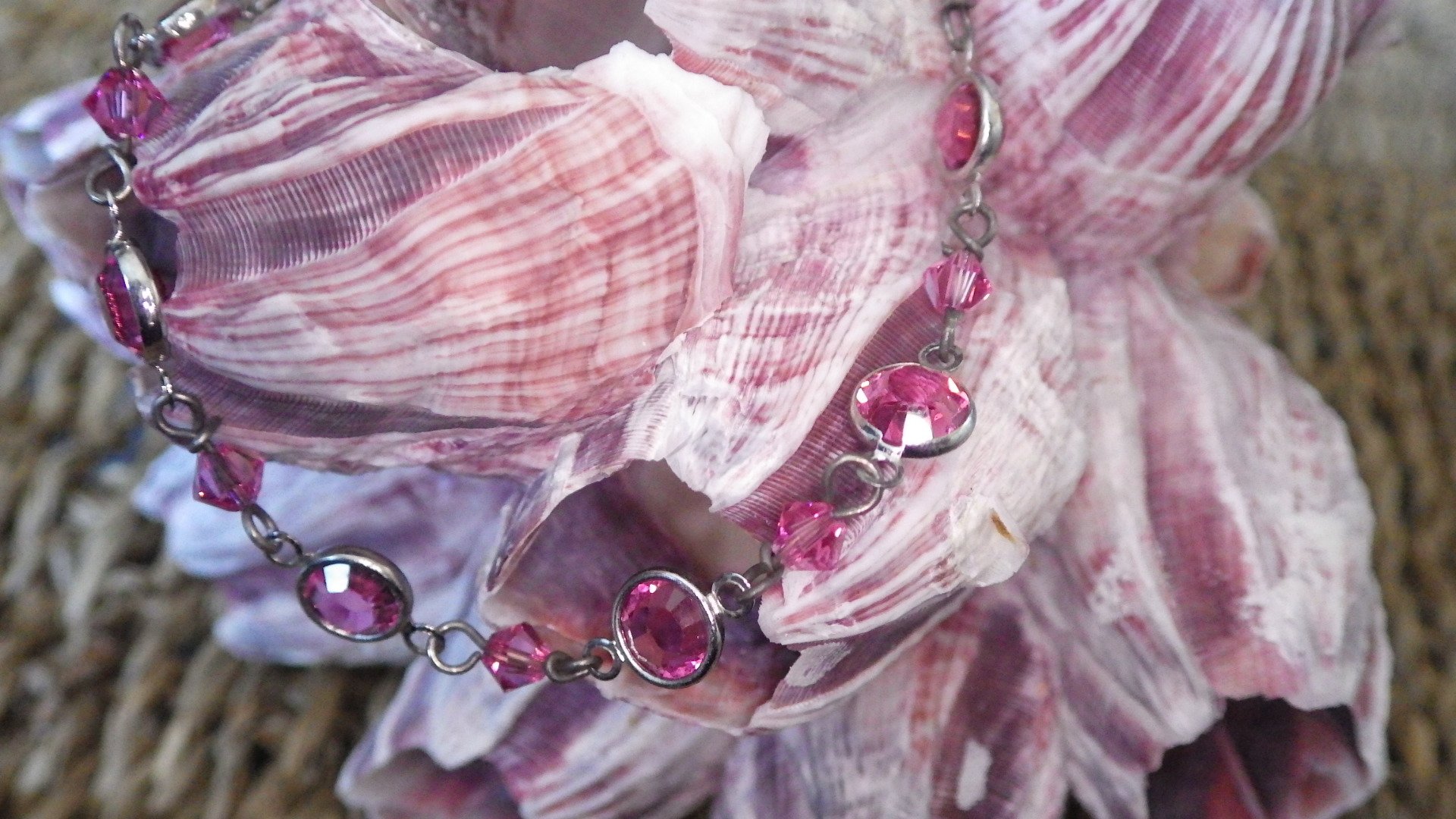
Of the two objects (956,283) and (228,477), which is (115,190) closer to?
(228,477)

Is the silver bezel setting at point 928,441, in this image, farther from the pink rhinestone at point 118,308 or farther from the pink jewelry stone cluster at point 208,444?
the pink rhinestone at point 118,308

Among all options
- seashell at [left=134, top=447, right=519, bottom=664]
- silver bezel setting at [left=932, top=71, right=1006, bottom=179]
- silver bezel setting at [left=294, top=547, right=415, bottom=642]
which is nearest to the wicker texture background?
seashell at [left=134, top=447, right=519, bottom=664]

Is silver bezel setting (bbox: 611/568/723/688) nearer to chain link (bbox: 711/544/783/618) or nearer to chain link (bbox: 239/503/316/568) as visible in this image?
chain link (bbox: 711/544/783/618)

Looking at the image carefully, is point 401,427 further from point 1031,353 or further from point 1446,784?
point 1446,784

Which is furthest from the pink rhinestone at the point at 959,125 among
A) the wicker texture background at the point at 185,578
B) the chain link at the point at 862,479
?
the wicker texture background at the point at 185,578

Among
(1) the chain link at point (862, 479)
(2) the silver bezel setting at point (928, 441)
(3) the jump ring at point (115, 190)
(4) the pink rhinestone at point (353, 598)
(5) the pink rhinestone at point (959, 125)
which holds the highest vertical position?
(5) the pink rhinestone at point (959, 125)

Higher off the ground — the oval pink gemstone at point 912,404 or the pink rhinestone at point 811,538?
the oval pink gemstone at point 912,404

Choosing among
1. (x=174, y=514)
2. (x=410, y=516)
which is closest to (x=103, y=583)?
(x=174, y=514)
